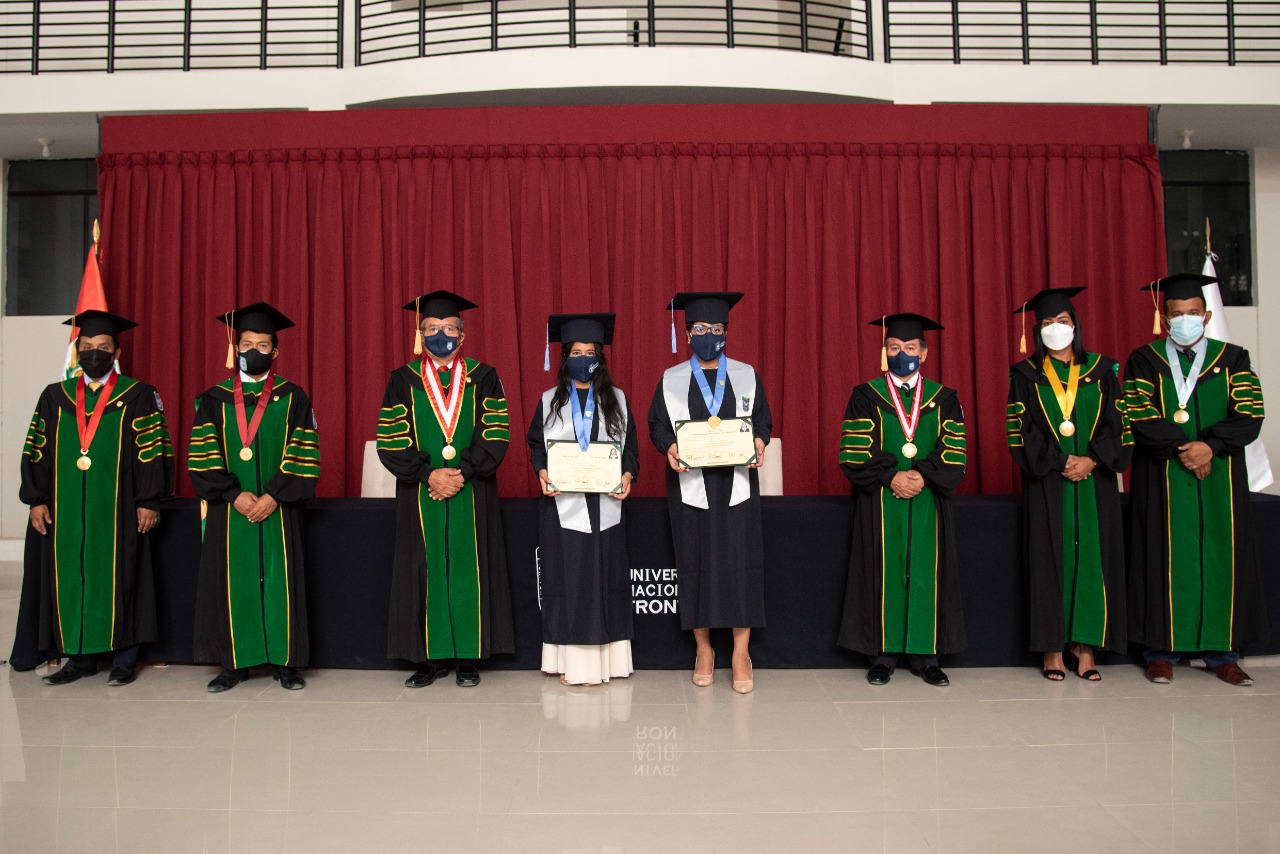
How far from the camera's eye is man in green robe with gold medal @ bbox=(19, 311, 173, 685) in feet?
13.0

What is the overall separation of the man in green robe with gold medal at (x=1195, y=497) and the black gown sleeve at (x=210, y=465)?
13.4 feet

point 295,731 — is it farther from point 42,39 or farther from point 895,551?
point 42,39

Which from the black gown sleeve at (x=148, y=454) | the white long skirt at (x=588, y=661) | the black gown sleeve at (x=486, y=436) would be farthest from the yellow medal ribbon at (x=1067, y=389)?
the black gown sleeve at (x=148, y=454)

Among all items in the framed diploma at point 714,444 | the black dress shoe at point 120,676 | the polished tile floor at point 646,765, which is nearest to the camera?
the polished tile floor at point 646,765

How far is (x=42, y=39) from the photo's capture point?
746 centimetres

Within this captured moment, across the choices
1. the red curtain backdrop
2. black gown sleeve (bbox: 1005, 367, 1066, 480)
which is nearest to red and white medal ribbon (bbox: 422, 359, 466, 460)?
the red curtain backdrop

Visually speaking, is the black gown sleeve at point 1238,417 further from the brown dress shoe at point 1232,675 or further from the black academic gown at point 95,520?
the black academic gown at point 95,520

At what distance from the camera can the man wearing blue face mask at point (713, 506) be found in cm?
378

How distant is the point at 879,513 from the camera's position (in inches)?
153

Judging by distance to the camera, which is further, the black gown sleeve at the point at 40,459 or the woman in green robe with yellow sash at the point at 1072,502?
the black gown sleeve at the point at 40,459

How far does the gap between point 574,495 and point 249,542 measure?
4.80 ft

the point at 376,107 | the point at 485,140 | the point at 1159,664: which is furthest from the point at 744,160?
the point at 1159,664

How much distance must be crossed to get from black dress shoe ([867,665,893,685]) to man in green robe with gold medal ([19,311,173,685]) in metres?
3.32

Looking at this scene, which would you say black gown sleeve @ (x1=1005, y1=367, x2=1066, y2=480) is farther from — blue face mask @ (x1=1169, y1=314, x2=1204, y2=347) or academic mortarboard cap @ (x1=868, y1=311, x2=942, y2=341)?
blue face mask @ (x1=1169, y1=314, x2=1204, y2=347)
